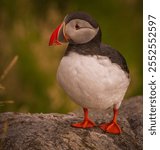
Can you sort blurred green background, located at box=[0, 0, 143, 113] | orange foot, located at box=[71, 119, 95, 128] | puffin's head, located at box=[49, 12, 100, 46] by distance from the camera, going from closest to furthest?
puffin's head, located at box=[49, 12, 100, 46] < orange foot, located at box=[71, 119, 95, 128] < blurred green background, located at box=[0, 0, 143, 113]

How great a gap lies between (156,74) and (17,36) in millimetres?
1054

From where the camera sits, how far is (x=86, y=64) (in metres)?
3.27

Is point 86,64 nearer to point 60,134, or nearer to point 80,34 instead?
point 80,34

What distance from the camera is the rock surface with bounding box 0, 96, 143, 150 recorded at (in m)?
3.36

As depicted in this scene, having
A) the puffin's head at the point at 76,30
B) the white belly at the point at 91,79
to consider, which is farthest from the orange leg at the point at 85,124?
the puffin's head at the point at 76,30

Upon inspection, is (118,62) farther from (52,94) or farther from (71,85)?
(52,94)

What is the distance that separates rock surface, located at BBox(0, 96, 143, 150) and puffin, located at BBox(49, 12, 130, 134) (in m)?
0.17

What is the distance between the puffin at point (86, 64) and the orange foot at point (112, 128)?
0.21 m

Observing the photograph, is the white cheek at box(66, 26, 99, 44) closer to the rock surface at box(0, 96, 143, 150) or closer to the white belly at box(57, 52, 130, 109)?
the white belly at box(57, 52, 130, 109)

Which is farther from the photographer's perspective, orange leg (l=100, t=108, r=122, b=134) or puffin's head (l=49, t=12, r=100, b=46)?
orange leg (l=100, t=108, r=122, b=134)

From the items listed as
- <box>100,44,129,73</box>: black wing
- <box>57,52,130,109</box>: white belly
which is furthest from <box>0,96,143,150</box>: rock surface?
<box>100,44,129,73</box>: black wing

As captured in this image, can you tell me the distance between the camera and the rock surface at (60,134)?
11.0ft

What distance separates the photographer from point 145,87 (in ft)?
11.8

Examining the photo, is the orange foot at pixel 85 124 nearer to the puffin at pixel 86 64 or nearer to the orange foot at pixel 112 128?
the orange foot at pixel 112 128
